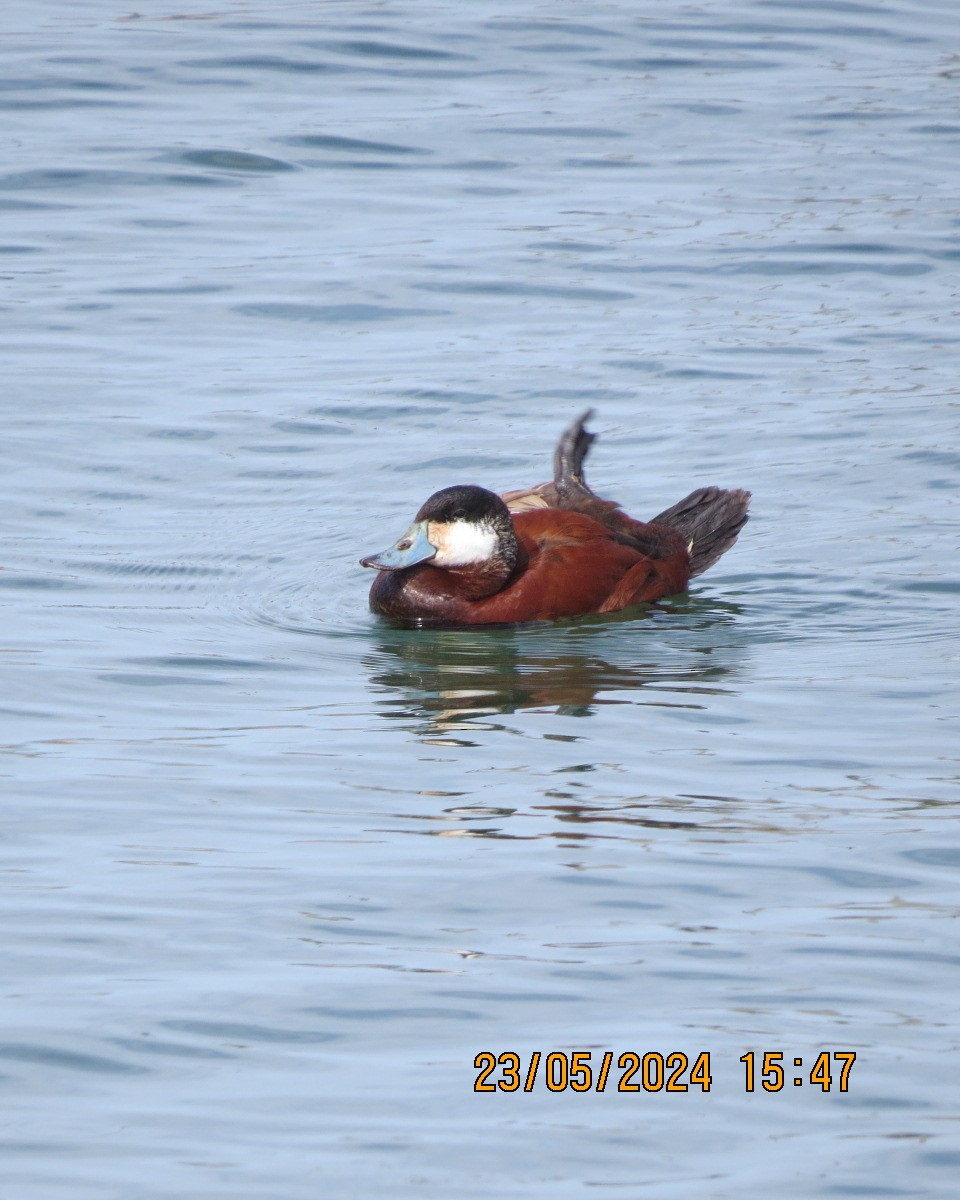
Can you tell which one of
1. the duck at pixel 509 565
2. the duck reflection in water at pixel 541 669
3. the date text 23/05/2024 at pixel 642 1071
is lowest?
the date text 23/05/2024 at pixel 642 1071

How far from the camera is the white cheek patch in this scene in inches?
324

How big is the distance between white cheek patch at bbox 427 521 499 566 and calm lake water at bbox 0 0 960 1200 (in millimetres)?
392

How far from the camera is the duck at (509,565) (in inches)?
325

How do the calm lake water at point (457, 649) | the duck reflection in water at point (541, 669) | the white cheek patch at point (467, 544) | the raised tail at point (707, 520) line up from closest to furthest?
the calm lake water at point (457, 649) → the duck reflection in water at point (541, 669) → the white cheek patch at point (467, 544) → the raised tail at point (707, 520)

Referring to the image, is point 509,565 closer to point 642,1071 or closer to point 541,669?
point 541,669

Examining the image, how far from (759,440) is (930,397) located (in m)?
1.29

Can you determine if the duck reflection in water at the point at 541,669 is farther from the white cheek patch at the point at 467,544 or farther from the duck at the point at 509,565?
the white cheek patch at the point at 467,544

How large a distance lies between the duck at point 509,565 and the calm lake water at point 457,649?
17 cm

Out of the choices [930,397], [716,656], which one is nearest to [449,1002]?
[716,656]

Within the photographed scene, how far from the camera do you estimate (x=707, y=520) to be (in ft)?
30.5

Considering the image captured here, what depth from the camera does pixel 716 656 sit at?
25.9ft

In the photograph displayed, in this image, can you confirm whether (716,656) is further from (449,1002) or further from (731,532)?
(449,1002)

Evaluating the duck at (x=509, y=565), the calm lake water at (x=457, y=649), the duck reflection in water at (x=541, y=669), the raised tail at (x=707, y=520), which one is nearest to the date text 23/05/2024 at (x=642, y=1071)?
the calm lake water at (x=457, y=649)

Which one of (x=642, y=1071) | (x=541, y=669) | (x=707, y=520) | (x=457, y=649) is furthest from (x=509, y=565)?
(x=642, y=1071)
